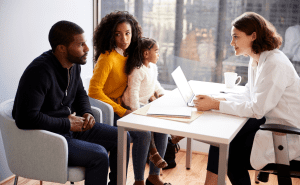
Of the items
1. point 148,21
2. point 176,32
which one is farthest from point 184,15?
point 148,21

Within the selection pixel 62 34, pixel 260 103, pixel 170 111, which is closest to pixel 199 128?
pixel 170 111

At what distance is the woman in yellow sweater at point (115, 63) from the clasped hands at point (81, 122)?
308mm

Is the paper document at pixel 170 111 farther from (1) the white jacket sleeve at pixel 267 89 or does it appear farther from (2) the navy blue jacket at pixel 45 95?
(2) the navy blue jacket at pixel 45 95

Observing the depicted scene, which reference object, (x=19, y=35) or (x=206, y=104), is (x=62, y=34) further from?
(x=206, y=104)

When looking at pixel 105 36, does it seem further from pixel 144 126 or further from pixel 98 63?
pixel 144 126

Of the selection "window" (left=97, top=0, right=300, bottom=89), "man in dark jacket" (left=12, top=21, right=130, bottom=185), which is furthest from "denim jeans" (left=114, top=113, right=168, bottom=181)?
"window" (left=97, top=0, right=300, bottom=89)

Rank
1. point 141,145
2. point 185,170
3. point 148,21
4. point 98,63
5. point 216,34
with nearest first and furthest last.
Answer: point 141,145, point 98,63, point 185,170, point 216,34, point 148,21

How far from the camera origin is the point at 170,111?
1.81m

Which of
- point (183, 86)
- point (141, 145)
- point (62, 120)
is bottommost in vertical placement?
point (141, 145)

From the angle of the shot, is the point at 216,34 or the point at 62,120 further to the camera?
the point at 216,34

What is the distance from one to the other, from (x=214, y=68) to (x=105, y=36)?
1160 millimetres

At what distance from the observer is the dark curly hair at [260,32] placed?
185cm

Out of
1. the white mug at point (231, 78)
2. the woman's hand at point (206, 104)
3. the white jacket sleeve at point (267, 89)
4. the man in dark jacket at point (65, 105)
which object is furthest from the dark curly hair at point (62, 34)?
the white mug at point (231, 78)

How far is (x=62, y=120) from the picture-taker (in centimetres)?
171
